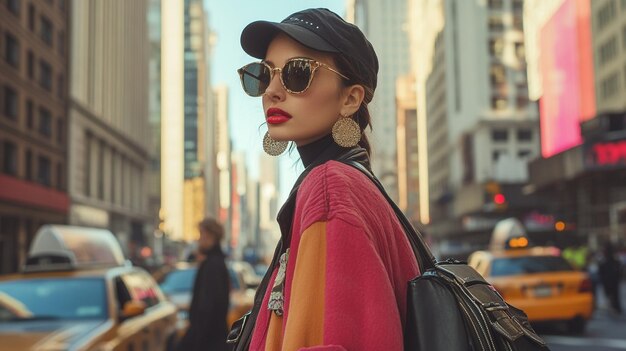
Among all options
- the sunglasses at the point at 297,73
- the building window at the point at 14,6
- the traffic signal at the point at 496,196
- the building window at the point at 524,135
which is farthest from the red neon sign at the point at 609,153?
the building window at the point at 524,135

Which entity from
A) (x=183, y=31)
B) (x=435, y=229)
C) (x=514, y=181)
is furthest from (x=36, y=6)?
(x=183, y=31)

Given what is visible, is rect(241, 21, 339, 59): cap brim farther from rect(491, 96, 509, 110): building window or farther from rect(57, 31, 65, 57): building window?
rect(491, 96, 509, 110): building window

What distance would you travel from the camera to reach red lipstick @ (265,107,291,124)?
6.84ft

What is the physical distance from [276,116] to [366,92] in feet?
0.88

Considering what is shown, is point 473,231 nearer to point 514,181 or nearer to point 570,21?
point 514,181

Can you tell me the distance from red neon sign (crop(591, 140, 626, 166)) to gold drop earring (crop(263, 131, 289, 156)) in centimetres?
3564

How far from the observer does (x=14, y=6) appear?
3978cm

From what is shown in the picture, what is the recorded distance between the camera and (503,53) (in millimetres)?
95312

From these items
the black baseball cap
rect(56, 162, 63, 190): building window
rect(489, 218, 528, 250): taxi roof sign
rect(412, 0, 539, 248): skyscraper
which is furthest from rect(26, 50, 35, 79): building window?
rect(412, 0, 539, 248): skyscraper

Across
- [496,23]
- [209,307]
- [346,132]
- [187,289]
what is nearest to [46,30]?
[187,289]

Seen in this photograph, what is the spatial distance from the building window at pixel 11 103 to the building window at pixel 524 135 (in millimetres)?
67251

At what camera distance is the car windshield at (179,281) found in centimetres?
1279

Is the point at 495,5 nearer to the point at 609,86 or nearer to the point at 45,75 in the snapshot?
the point at 609,86

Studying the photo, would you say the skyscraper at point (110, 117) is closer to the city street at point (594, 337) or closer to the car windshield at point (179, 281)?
the car windshield at point (179, 281)
